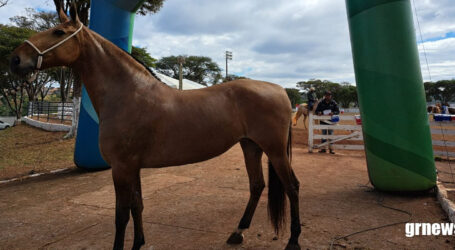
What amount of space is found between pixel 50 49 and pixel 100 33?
4.08 m

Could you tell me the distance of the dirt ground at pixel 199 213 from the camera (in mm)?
Answer: 2688

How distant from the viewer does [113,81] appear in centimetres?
240

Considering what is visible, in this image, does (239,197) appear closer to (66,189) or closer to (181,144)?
(181,144)

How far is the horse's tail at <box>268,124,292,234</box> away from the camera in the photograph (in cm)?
279

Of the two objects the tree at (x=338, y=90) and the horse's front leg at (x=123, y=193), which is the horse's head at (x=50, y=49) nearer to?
the horse's front leg at (x=123, y=193)

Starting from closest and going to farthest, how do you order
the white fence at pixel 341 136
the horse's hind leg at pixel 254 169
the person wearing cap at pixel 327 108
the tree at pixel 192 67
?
the horse's hind leg at pixel 254 169, the white fence at pixel 341 136, the person wearing cap at pixel 327 108, the tree at pixel 192 67

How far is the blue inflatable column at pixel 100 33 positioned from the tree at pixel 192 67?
Answer: 46.2 metres

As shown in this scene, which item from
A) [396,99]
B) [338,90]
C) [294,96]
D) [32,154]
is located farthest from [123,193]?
[294,96]

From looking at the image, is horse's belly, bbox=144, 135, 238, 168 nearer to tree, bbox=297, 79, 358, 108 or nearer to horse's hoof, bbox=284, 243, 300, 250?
horse's hoof, bbox=284, 243, 300, 250

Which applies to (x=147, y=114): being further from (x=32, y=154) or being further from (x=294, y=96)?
(x=294, y=96)

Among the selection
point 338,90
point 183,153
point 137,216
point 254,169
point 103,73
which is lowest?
point 137,216

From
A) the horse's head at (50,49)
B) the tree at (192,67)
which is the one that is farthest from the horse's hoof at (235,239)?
the tree at (192,67)

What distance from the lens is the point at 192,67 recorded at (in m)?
53.0

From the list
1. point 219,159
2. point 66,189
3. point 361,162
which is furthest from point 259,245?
point 361,162
